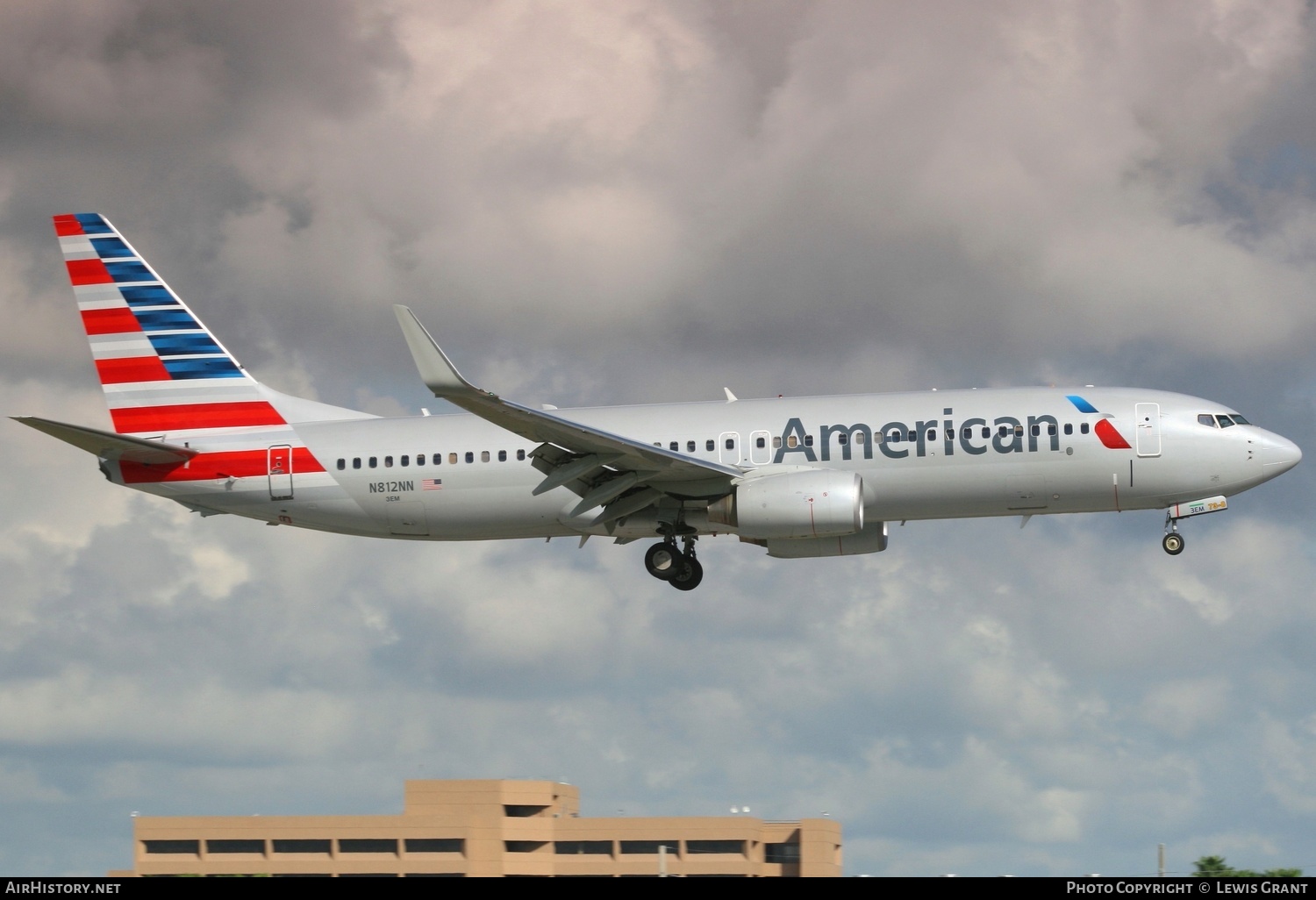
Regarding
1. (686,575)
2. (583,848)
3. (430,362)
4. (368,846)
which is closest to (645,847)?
(583,848)

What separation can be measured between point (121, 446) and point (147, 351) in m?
4.59

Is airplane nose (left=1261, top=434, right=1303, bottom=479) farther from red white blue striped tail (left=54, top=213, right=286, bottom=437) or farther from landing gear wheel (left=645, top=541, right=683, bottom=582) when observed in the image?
red white blue striped tail (left=54, top=213, right=286, bottom=437)

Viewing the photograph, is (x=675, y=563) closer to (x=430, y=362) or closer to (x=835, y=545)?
(x=835, y=545)

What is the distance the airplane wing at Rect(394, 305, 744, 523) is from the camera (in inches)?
1318

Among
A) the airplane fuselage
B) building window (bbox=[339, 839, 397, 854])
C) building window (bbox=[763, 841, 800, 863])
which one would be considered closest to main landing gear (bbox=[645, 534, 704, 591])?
the airplane fuselage

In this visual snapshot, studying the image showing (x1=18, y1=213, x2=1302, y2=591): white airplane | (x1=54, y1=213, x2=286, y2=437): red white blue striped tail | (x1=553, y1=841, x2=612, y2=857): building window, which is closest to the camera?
(x1=18, y1=213, x2=1302, y2=591): white airplane

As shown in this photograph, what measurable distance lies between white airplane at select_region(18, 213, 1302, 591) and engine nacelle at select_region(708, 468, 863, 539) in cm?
5

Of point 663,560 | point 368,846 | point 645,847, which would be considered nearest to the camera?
point 663,560

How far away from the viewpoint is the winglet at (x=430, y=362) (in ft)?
109

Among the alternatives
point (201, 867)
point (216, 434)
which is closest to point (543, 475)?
point (216, 434)

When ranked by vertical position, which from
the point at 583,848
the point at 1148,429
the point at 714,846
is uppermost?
the point at 1148,429

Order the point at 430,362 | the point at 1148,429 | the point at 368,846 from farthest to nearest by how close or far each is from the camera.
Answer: the point at 368,846, the point at 1148,429, the point at 430,362

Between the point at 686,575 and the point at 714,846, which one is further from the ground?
the point at 686,575

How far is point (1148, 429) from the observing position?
3800 centimetres
